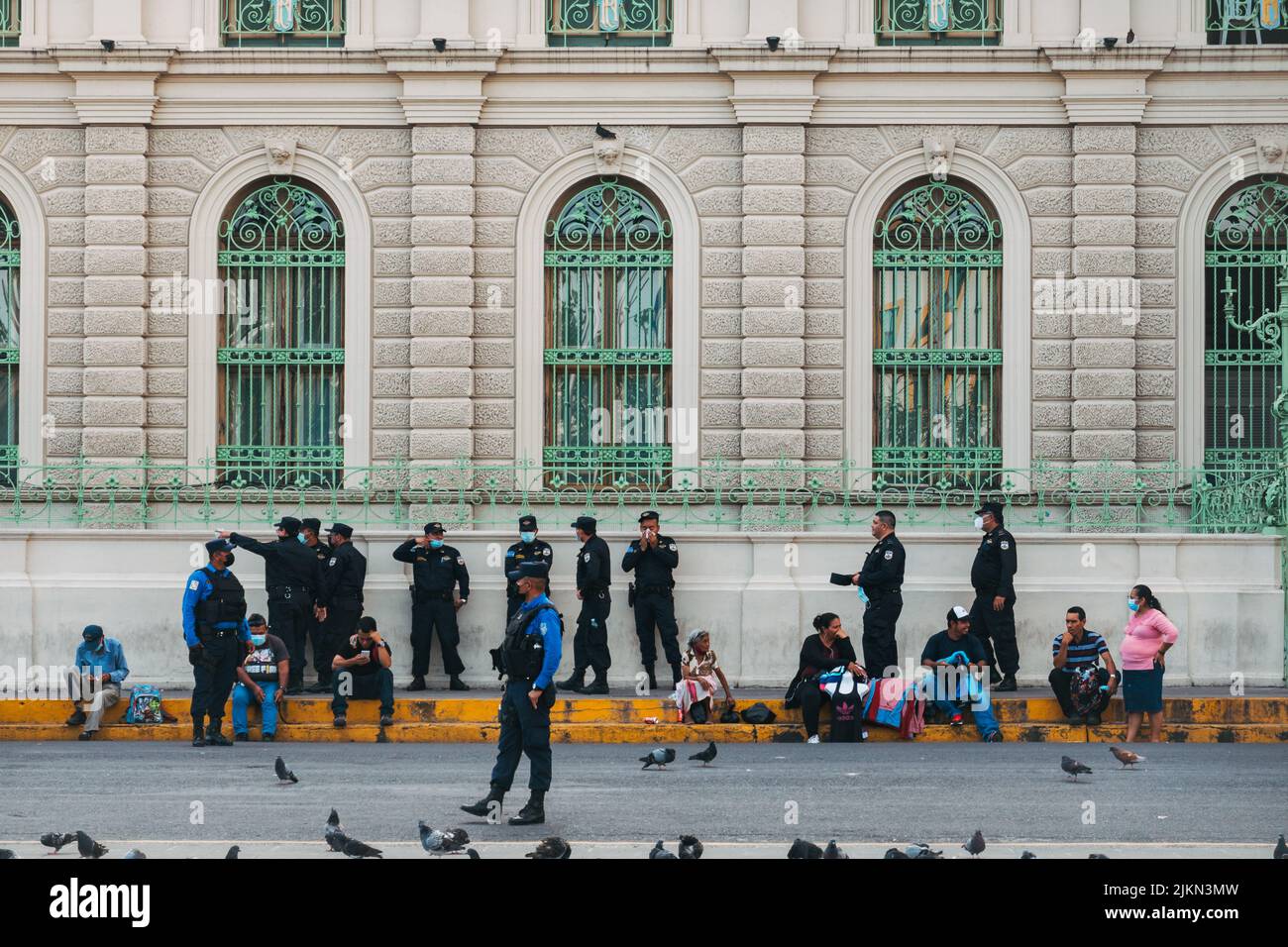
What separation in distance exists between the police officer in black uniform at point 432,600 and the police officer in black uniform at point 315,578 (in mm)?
772

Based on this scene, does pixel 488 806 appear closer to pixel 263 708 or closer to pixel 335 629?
pixel 263 708

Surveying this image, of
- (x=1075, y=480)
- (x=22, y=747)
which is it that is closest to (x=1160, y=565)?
(x=1075, y=480)

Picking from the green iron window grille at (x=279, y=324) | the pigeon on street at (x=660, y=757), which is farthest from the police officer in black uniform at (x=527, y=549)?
the green iron window grille at (x=279, y=324)

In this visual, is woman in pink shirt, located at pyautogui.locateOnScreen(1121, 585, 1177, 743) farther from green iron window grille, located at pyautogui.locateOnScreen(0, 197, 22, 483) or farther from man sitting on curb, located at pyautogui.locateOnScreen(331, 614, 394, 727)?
green iron window grille, located at pyautogui.locateOnScreen(0, 197, 22, 483)

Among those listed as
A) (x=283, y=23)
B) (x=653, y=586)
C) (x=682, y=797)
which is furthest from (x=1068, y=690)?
(x=283, y=23)

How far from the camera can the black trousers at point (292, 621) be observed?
19.0 metres

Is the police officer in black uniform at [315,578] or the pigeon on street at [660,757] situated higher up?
the police officer in black uniform at [315,578]

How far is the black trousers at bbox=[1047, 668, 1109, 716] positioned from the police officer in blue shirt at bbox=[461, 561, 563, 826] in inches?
249

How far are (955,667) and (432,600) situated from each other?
5.18 metres

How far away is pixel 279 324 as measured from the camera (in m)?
23.7

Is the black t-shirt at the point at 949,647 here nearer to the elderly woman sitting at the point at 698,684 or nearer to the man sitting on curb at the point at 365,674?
the elderly woman sitting at the point at 698,684

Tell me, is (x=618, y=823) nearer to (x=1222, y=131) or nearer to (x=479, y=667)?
(x=479, y=667)

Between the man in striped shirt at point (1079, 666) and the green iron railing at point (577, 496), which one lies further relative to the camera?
the green iron railing at point (577, 496)

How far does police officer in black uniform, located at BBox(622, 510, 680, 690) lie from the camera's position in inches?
754
